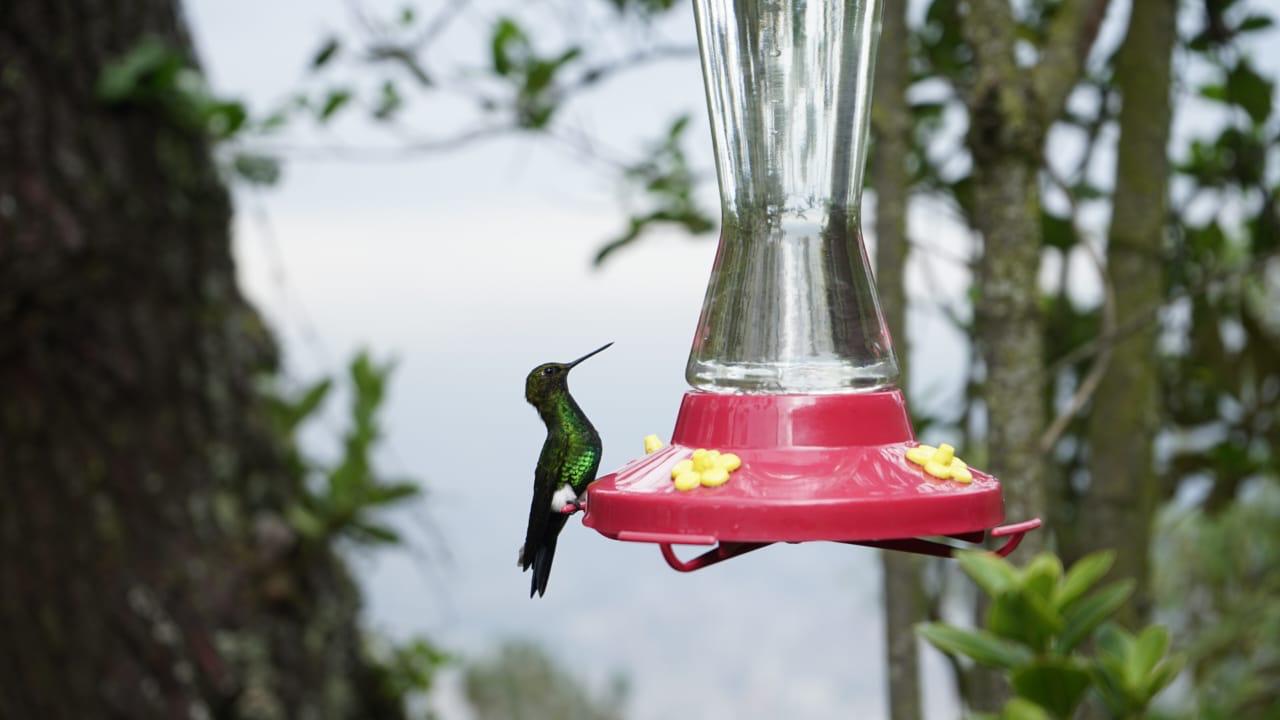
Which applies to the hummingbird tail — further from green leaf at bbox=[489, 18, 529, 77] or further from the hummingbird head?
green leaf at bbox=[489, 18, 529, 77]

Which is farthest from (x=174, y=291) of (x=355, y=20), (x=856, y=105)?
(x=856, y=105)

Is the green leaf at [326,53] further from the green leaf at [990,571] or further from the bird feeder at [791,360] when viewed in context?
the green leaf at [990,571]

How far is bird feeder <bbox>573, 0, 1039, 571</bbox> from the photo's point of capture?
1.05m

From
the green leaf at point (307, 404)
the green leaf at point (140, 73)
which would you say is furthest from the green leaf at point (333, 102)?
the green leaf at point (307, 404)

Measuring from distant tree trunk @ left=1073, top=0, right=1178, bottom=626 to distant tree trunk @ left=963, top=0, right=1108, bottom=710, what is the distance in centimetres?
50

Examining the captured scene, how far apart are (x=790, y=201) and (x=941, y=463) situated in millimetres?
467

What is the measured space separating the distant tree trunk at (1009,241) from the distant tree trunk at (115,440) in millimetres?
2148

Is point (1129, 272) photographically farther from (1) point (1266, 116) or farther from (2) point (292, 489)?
(2) point (292, 489)

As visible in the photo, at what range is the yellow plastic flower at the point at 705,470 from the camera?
3.56 feet

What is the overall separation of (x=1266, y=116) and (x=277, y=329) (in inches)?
101

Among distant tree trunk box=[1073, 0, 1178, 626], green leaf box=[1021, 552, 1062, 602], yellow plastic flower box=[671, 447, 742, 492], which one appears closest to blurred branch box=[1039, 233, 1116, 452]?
distant tree trunk box=[1073, 0, 1178, 626]

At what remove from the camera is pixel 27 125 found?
9.78ft

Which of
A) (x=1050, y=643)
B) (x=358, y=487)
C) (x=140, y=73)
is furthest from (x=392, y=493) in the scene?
(x=1050, y=643)

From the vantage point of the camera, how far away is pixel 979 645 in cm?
132
